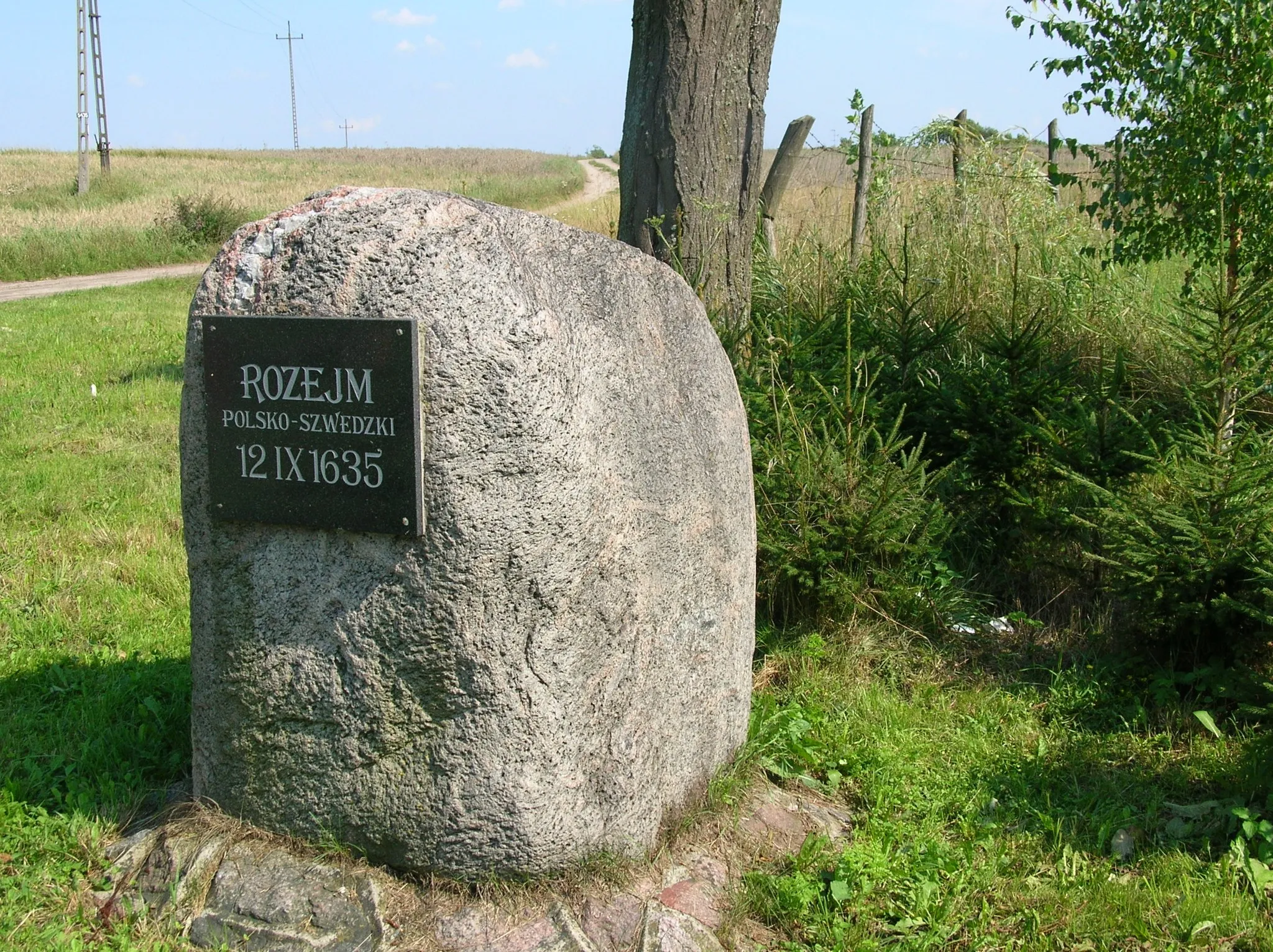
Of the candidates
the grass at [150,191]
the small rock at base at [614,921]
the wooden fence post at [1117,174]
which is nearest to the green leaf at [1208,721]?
the small rock at base at [614,921]

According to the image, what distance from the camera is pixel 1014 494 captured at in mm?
4605

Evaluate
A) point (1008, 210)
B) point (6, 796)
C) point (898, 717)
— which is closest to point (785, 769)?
point (898, 717)

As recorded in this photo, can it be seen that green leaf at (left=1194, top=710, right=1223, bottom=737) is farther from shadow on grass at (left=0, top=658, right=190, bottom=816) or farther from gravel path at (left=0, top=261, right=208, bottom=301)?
gravel path at (left=0, top=261, right=208, bottom=301)

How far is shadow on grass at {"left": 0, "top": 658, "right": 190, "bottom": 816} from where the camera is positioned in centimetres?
311

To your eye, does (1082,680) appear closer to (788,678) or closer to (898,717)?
(898,717)

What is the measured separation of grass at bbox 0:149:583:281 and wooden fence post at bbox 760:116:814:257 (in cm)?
251

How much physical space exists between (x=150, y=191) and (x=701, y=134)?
89.1 feet

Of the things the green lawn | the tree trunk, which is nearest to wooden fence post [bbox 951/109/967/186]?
the tree trunk

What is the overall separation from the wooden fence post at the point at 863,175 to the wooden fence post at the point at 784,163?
0.40m

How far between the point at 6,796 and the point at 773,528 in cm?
274

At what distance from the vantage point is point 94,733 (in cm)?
342

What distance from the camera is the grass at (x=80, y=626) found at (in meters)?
2.89

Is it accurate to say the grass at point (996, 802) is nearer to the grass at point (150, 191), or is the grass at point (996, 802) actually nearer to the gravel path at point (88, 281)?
the grass at point (150, 191)

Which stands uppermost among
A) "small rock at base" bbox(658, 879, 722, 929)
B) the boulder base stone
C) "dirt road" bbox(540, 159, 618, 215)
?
"dirt road" bbox(540, 159, 618, 215)
